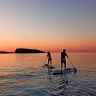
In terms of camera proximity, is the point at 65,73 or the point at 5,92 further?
the point at 65,73

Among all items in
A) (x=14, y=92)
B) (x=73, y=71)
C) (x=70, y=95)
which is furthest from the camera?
(x=73, y=71)

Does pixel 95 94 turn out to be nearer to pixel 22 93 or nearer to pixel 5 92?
pixel 22 93

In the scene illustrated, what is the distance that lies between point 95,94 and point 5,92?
5.91 meters

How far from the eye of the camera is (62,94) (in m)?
12.4

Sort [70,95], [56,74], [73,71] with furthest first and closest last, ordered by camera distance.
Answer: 1. [73,71]
2. [56,74]
3. [70,95]

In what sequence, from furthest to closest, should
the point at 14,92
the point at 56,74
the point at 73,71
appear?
the point at 73,71, the point at 56,74, the point at 14,92

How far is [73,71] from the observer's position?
25188 mm

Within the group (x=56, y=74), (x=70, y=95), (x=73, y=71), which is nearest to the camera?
(x=70, y=95)

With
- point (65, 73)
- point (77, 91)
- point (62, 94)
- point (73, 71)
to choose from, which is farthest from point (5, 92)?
point (73, 71)

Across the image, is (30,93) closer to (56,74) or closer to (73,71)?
(56,74)

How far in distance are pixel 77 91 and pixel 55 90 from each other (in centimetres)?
154

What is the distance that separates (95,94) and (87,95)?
729 millimetres

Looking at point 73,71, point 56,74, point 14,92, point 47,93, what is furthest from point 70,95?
point 73,71

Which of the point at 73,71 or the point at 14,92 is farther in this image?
the point at 73,71
